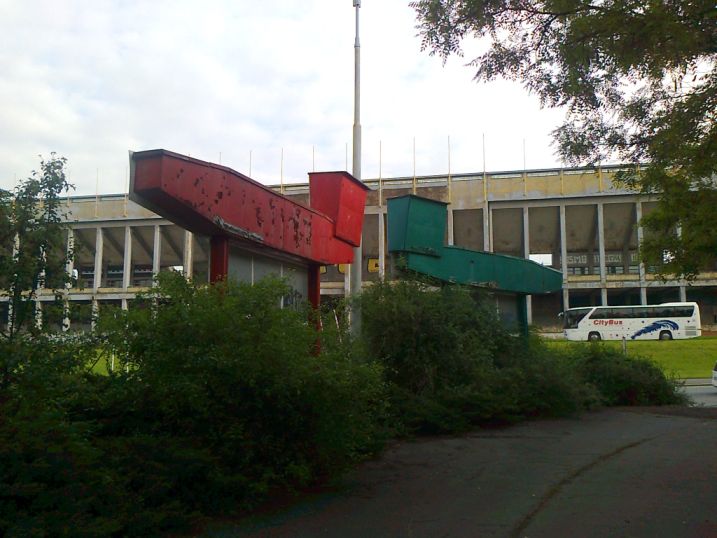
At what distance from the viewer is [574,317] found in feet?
164

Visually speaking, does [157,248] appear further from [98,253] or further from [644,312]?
[644,312]

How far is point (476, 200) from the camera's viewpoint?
5722 centimetres

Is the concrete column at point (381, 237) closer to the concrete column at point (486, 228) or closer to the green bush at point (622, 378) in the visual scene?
the concrete column at point (486, 228)

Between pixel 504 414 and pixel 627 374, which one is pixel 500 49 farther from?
pixel 627 374

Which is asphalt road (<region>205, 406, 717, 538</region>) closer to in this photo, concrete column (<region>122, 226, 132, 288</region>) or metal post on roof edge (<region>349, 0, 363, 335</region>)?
metal post on roof edge (<region>349, 0, 363, 335</region>)

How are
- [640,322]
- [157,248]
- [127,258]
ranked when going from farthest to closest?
[127,258]
[157,248]
[640,322]

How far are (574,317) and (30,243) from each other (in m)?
47.4

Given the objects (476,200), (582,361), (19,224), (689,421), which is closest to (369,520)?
(19,224)

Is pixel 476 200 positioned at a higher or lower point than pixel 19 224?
higher

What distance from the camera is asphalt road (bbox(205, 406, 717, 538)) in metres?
5.71

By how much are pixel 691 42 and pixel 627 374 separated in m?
11.1

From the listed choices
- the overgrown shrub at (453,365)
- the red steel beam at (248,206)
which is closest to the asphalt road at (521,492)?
the overgrown shrub at (453,365)

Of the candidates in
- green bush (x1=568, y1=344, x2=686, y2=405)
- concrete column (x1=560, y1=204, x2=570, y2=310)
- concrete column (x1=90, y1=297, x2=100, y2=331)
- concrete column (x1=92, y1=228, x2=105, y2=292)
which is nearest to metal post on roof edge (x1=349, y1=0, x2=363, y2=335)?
concrete column (x1=90, y1=297, x2=100, y2=331)

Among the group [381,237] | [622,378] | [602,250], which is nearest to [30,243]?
[622,378]
